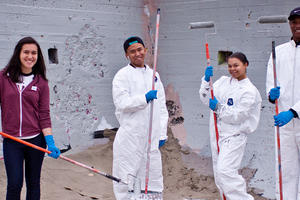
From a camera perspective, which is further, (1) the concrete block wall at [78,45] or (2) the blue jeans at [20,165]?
(1) the concrete block wall at [78,45]

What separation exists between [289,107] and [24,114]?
219 centimetres

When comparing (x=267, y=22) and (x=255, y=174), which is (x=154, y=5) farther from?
(x=255, y=174)

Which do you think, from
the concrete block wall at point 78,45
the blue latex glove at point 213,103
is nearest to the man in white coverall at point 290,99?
the blue latex glove at point 213,103

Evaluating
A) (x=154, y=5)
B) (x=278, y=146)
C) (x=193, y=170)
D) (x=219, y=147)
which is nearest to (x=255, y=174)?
(x=193, y=170)

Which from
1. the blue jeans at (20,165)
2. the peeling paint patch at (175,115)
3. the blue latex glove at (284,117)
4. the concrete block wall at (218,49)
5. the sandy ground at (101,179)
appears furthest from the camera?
the peeling paint patch at (175,115)

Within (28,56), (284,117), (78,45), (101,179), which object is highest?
(78,45)

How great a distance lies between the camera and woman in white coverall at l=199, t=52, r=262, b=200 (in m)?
4.05

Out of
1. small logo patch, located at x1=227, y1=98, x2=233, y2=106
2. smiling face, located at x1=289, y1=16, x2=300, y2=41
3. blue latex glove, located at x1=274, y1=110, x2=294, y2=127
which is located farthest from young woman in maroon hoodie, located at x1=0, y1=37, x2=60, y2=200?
smiling face, located at x1=289, y1=16, x2=300, y2=41

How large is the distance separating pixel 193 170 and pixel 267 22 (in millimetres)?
2092

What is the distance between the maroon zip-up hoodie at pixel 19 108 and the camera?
3.31 m

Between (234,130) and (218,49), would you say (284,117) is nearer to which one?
(234,130)

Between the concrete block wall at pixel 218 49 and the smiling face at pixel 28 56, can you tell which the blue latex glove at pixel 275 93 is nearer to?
the concrete block wall at pixel 218 49

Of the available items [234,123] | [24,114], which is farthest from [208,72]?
[24,114]

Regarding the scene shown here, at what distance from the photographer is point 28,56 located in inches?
132
